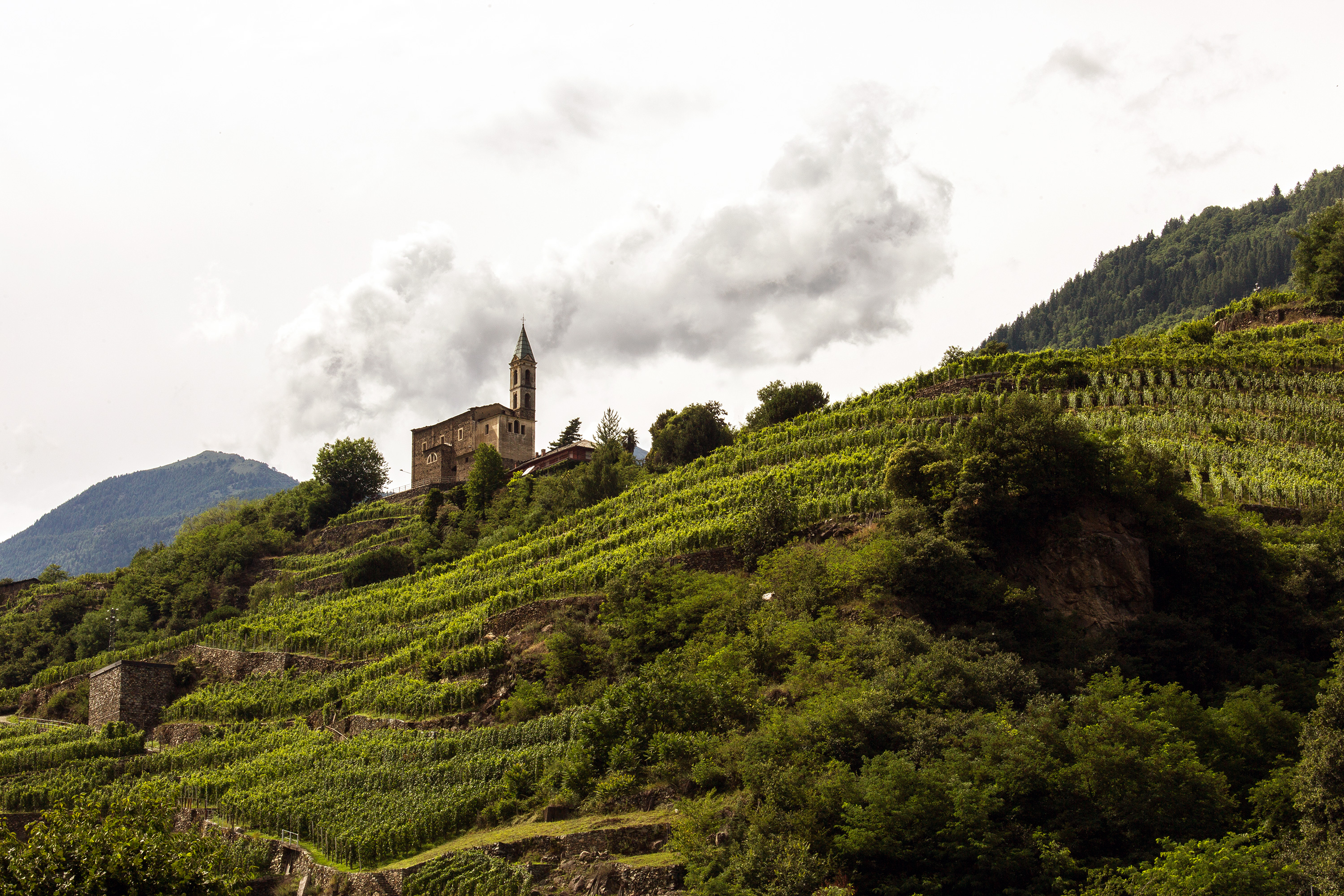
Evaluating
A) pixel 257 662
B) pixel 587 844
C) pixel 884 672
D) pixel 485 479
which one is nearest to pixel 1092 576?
pixel 884 672

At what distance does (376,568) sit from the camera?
65.9m

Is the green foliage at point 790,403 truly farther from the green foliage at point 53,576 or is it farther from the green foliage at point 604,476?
the green foliage at point 53,576

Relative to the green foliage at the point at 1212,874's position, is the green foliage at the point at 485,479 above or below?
above

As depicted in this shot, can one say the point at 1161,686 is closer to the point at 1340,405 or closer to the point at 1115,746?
the point at 1115,746

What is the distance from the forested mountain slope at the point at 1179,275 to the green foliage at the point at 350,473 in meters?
94.8

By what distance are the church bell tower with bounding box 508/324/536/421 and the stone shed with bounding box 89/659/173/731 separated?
48.9 meters

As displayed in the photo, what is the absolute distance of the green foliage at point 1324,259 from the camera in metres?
63.6

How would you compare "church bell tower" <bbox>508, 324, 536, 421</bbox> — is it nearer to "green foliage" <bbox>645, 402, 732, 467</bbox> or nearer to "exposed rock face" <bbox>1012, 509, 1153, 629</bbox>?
"green foliage" <bbox>645, 402, 732, 467</bbox>

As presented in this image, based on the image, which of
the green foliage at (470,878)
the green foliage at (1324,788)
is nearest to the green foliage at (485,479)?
the green foliage at (470,878)

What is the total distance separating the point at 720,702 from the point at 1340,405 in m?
35.4

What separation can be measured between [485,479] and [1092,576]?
49.4m

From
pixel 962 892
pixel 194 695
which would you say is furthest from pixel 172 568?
pixel 962 892

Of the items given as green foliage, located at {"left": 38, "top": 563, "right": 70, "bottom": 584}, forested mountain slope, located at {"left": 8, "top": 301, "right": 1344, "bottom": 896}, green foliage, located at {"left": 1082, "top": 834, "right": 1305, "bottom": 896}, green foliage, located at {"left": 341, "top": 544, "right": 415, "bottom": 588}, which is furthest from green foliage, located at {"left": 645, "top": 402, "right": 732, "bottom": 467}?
green foliage, located at {"left": 38, "top": 563, "right": 70, "bottom": 584}

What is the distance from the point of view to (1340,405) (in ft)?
159
